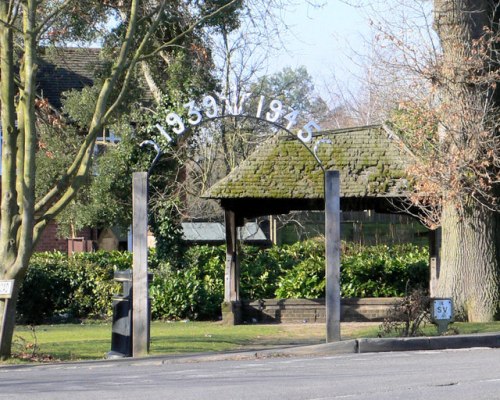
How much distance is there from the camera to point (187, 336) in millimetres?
20312

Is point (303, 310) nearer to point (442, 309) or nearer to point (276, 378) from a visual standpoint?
point (442, 309)

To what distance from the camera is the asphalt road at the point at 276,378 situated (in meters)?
10.8

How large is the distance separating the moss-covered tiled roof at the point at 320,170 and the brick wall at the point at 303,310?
285 cm

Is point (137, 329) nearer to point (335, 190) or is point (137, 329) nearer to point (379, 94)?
point (335, 190)

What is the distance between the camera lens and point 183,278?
2686 centimetres

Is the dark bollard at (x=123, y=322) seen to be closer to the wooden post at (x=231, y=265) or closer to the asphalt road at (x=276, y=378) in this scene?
the asphalt road at (x=276, y=378)

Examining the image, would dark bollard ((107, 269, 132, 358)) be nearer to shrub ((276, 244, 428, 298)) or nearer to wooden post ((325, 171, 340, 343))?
wooden post ((325, 171, 340, 343))

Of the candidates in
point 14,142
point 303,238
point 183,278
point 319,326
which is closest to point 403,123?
point 319,326

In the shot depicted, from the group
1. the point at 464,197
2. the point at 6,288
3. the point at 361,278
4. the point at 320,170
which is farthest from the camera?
the point at 361,278

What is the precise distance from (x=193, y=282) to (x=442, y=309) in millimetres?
10183

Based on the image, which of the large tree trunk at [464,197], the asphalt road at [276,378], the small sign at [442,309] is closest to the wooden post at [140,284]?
A: the asphalt road at [276,378]

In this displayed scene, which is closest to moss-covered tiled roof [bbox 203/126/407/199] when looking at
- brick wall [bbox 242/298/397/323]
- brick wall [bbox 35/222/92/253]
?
brick wall [bbox 242/298/397/323]

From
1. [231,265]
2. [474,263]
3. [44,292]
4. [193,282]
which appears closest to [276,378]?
[474,263]

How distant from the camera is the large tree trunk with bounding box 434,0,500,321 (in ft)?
67.3
